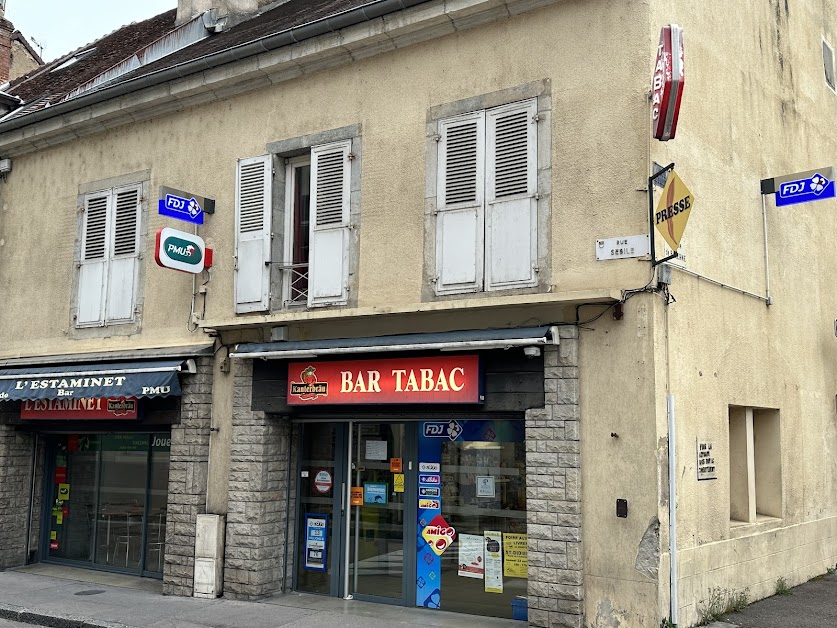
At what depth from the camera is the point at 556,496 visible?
8453 mm

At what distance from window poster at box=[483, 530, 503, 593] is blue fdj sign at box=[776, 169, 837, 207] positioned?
549cm

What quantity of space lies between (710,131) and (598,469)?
417 cm

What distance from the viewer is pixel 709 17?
10031 millimetres

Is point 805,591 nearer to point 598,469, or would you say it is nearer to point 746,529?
point 746,529

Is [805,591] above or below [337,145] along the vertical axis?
below

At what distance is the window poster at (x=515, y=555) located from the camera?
9180mm

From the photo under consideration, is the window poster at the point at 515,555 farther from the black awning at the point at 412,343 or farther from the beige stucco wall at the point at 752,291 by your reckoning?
the black awning at the point at 412,343

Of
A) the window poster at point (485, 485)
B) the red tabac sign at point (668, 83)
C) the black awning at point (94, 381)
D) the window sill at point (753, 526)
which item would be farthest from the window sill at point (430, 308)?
the window sill at point (753, 526)

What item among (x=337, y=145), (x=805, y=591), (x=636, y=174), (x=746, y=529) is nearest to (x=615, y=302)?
(x=636, y=174)

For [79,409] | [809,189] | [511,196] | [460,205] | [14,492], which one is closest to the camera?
[511,196]

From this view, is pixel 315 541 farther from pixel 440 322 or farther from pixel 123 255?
pixel 123 255

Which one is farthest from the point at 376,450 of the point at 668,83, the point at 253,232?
the point at 668,83

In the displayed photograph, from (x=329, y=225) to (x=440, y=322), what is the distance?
79.9 inches

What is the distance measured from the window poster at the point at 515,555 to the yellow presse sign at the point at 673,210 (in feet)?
11.5
